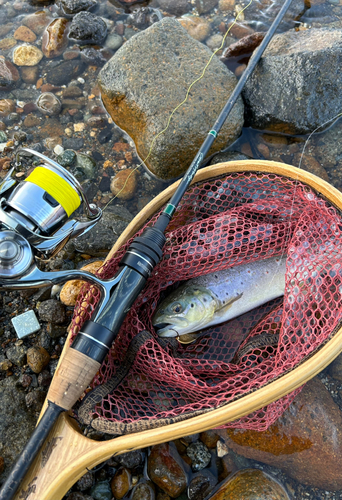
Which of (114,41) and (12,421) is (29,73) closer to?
(114,41)

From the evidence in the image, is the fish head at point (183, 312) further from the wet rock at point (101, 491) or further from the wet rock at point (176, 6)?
the wet rock at point (176, 6)

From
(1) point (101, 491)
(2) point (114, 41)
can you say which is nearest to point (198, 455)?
(1) point (101, 491)

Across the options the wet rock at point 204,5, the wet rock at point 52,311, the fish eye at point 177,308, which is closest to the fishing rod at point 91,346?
the fish eye at point 177,308

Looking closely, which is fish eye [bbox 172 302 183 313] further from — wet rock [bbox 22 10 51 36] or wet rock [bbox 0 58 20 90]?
wet rock [bbox 22 10 51 36]

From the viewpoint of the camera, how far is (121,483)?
2668 mm

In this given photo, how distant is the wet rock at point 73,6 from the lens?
4.49m

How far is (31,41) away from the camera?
4449 mm

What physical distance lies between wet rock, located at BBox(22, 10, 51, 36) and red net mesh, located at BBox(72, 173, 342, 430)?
332 cm

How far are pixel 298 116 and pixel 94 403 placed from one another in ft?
10.8

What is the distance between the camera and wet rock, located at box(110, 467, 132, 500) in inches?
104

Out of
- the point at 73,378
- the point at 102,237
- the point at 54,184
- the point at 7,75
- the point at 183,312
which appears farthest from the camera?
the point at 7,75

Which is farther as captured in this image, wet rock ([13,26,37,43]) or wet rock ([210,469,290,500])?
wet rock ([13,26,37,43])

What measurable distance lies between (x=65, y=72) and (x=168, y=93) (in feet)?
5.40

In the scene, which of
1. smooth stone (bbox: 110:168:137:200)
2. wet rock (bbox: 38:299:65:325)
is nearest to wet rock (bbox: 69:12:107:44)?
smooth stone (bbox: 110:168:137:200)
